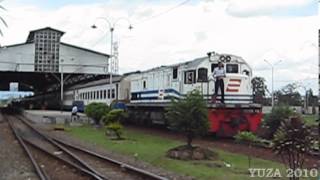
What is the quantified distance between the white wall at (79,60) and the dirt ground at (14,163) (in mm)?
37473

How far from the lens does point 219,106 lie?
21.4 meters

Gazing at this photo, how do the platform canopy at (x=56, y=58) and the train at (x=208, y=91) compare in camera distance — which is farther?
the platform canopy at (x=56, y=58)

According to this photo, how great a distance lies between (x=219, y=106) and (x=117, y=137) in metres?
5.96


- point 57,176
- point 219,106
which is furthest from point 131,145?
point 57,176

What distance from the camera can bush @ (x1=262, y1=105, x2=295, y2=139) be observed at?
2253 cm

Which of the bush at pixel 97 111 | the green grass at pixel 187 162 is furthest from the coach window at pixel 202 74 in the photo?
the bush at pixel 97 111

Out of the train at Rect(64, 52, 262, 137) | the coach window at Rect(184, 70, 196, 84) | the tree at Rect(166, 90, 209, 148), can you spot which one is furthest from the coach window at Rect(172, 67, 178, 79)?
the tree at Rect(166, 90, 209, 148)

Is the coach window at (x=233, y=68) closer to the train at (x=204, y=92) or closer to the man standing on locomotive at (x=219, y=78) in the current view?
the train at (x=204, y=92)

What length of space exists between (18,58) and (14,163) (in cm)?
4289

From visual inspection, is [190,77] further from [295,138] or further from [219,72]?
[295,138]

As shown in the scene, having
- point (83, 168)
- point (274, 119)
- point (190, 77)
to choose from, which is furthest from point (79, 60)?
point (83, 168)

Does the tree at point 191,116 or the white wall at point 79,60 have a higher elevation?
the white wall at point 79,60

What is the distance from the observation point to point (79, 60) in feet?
200

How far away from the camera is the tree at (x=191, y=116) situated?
647 inches
